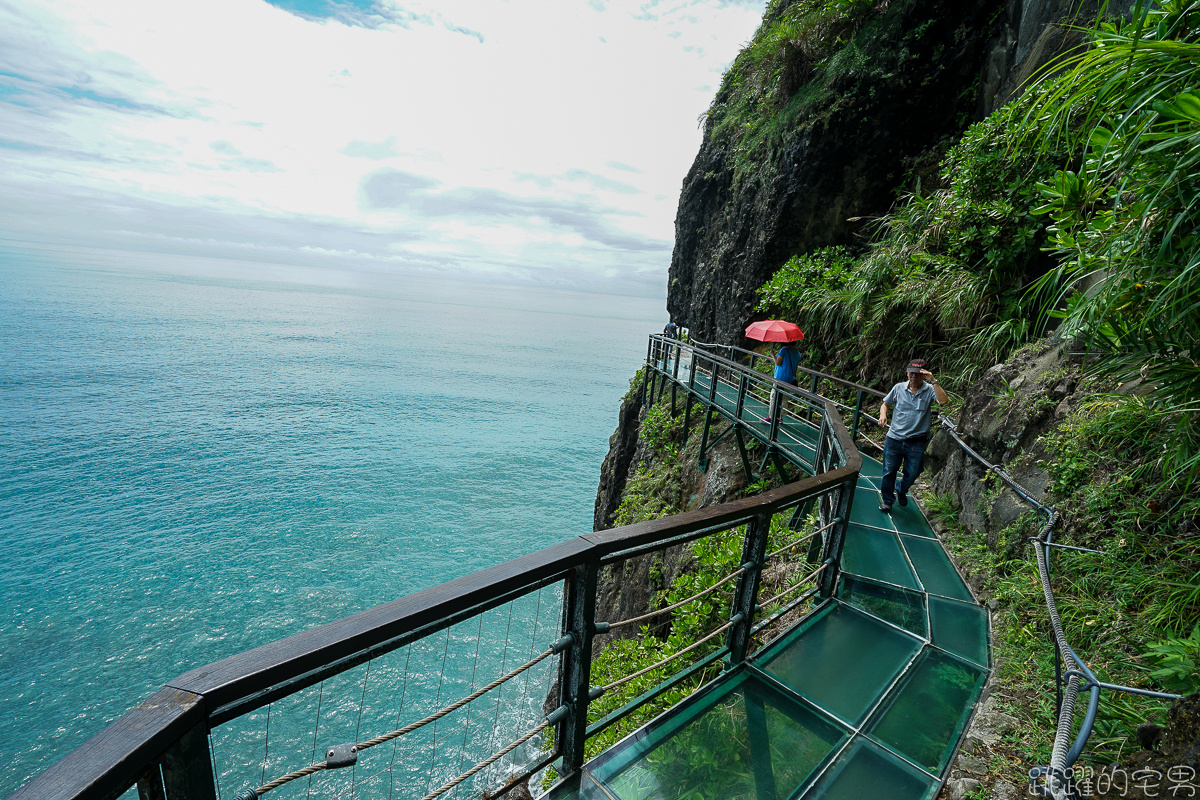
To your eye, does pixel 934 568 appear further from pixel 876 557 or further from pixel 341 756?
pixel 341 756

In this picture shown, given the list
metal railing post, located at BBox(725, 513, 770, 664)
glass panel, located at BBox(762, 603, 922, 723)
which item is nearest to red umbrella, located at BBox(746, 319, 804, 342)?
glass panel, located at BBox(762, 603, 922, 723)

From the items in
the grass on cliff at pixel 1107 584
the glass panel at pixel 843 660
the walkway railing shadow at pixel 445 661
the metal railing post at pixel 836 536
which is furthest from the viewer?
the metal railing post at pixel 836 536

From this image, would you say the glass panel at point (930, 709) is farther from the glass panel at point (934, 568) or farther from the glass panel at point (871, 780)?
the glass panel at point (934, 568)

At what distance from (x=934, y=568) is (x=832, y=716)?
2686mm

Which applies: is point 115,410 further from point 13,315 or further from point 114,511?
point 13,315

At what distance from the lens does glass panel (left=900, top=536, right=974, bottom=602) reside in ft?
14.7

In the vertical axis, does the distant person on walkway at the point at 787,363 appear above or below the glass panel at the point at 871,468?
above

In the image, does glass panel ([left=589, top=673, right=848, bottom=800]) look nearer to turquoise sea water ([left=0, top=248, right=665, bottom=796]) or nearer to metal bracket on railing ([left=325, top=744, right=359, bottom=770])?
metal bracket on railing ([left=325, top=744, right=359, bottom=770])

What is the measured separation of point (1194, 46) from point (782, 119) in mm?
13113

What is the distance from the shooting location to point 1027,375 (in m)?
5.54

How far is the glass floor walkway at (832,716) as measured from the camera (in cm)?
245

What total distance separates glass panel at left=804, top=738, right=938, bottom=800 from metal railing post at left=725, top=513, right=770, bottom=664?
28.9 inches

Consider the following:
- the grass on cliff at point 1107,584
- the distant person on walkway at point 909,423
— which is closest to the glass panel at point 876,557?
the grass on cliff at point 1107,584

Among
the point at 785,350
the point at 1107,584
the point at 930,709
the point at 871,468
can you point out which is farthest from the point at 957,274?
the point at 930,709
